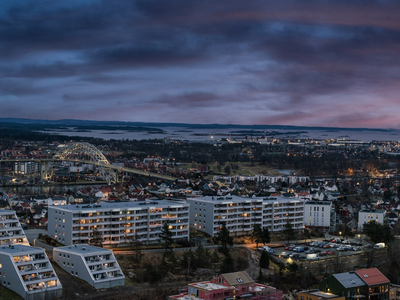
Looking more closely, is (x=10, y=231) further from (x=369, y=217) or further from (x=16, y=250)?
(x=369, y=217)

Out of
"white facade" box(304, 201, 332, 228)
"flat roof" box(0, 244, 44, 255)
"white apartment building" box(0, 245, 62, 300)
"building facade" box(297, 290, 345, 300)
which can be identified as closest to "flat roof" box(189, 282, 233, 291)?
"building facade" box(297, 290, 345, 300)

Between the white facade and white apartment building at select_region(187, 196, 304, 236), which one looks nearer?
white apartment building at select_region(187, 196, 304, 236)

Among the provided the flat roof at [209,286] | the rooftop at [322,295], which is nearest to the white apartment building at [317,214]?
the rooftop at [322,295]

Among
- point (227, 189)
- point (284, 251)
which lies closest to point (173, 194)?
point (227, 189)

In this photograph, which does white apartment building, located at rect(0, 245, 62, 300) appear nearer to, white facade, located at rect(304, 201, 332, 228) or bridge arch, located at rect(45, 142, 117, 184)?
white facade, located at rect(304, 201, 332, 228)

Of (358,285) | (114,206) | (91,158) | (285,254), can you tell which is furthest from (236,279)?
(91,158)

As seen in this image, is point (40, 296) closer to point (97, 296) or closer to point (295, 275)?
point (97, 296)
